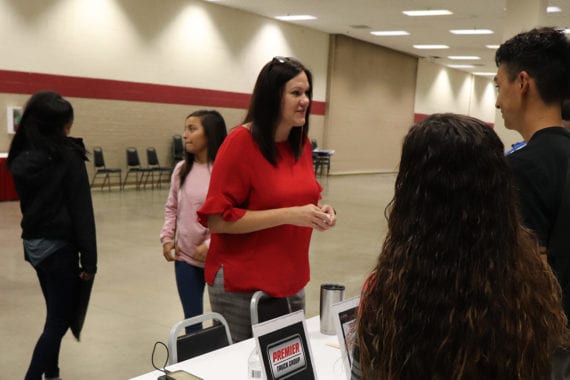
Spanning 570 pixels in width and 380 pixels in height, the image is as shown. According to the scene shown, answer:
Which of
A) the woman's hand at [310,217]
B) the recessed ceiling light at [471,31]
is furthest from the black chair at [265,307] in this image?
the recessed ceiling light at [471,31]

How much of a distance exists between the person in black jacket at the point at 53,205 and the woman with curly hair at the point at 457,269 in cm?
220

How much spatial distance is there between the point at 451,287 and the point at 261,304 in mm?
1306

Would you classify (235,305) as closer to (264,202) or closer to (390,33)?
(264,202)

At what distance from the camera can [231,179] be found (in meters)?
2.06

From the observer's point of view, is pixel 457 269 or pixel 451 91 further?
pixel 451 91

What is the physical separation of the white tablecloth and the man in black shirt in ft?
2.48

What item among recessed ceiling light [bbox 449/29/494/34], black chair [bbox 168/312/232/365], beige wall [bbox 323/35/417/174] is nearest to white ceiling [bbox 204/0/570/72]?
recessed ceiling light [bbox 449/29/494/34]

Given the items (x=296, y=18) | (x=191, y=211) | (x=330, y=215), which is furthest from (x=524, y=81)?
(x=296, y=18)

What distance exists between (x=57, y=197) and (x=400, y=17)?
12.2 metres

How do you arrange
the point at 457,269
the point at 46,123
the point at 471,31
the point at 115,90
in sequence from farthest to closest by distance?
1. the point at 471,31
2. the point at 115,90
3. the point at 46,123
4. the point at 457,269

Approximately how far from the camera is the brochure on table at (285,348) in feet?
4.68

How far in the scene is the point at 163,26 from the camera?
11.9m

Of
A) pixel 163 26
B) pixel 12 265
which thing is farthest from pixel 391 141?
pixel 12 265

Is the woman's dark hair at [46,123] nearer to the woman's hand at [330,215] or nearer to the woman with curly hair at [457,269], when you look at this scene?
the woman's hand at [330,215]
